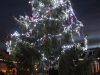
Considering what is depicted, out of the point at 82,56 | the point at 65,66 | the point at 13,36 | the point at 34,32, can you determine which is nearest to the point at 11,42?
the point at 13,36

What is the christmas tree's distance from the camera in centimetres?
1570

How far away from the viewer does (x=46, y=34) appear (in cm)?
1602

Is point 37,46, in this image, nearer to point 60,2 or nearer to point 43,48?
point 43,48

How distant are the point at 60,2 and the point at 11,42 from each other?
4.08 metres

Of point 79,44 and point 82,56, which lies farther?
point 82,56

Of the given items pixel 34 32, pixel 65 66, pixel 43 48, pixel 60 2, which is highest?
pixel 60 2

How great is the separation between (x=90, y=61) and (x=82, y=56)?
112cm

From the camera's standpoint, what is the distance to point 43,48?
15.9 m

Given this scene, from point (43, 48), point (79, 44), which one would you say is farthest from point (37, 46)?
point (79, 44)

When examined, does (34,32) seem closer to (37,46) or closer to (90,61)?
(37,46)

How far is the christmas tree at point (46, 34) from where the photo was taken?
1570cm

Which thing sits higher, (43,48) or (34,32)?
(34,32)

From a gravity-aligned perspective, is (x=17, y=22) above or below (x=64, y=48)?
above

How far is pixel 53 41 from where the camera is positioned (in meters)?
15.9
